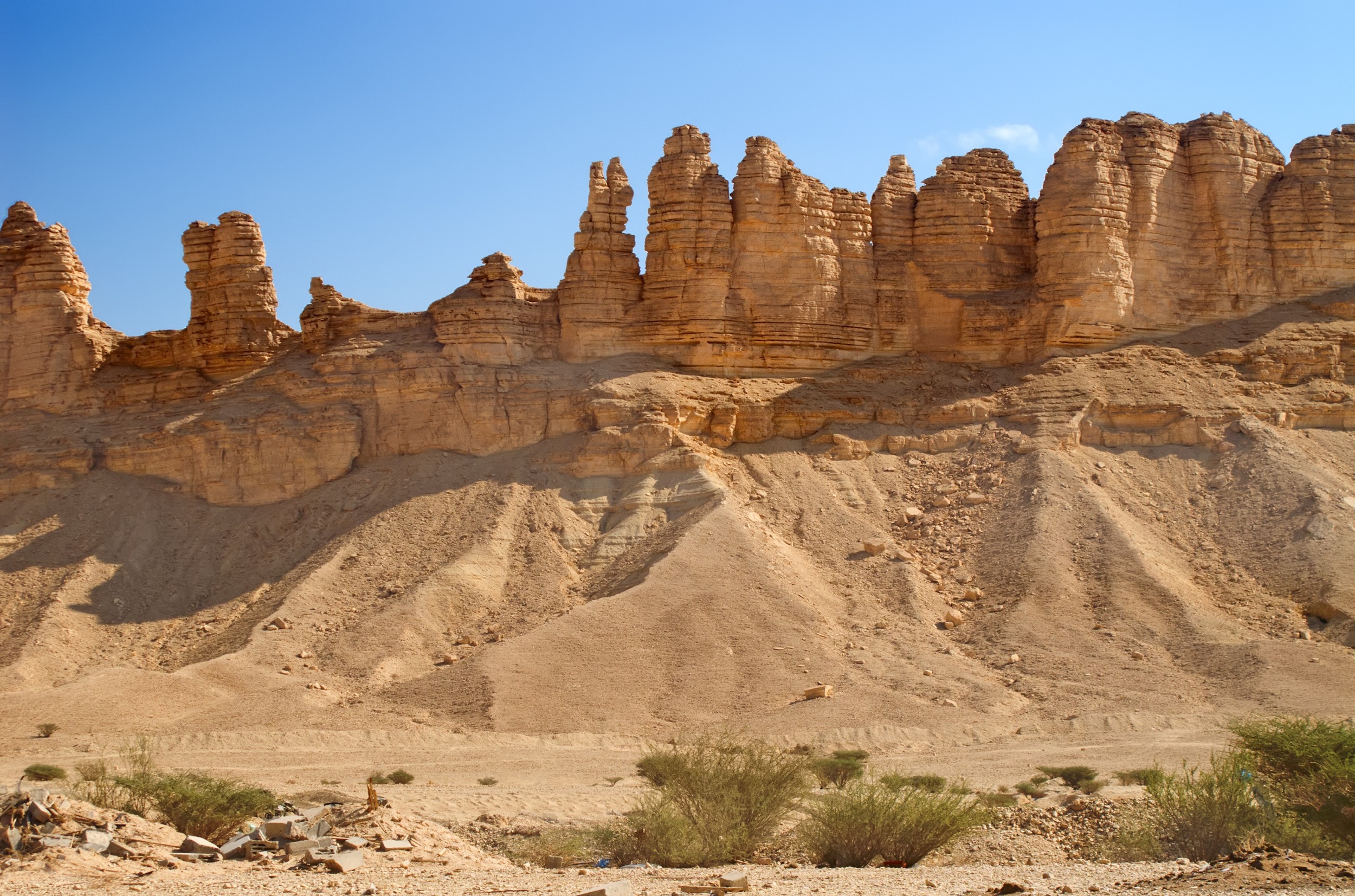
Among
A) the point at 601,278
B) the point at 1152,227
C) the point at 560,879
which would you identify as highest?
the point at 1152,227

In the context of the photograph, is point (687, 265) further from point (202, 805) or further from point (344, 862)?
point (344, 862)

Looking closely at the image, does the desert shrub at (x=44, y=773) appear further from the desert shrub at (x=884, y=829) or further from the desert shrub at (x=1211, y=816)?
the desert shrub at (x=1211, y=816)

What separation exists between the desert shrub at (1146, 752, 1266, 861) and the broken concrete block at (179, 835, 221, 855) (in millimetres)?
11076

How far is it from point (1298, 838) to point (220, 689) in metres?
21.5

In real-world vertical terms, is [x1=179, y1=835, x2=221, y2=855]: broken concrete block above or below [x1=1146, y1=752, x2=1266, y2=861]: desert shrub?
below

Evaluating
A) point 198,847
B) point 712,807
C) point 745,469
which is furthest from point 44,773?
point 745,469

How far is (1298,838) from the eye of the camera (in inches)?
661

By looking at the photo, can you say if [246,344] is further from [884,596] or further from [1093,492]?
[1093,492]

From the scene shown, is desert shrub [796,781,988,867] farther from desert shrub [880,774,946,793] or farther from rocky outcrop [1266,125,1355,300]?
rocky outcrop [1266,125,1355,300]

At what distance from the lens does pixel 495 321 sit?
4059 cm

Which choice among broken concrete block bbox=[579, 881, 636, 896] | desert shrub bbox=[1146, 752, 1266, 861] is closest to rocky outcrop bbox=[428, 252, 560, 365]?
desert shrub bbox=[1146, 752, 1266, 861]

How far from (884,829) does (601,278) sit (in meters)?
25.4

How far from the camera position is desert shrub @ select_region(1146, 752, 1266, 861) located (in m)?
17.1

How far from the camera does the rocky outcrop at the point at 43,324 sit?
1676 inches
